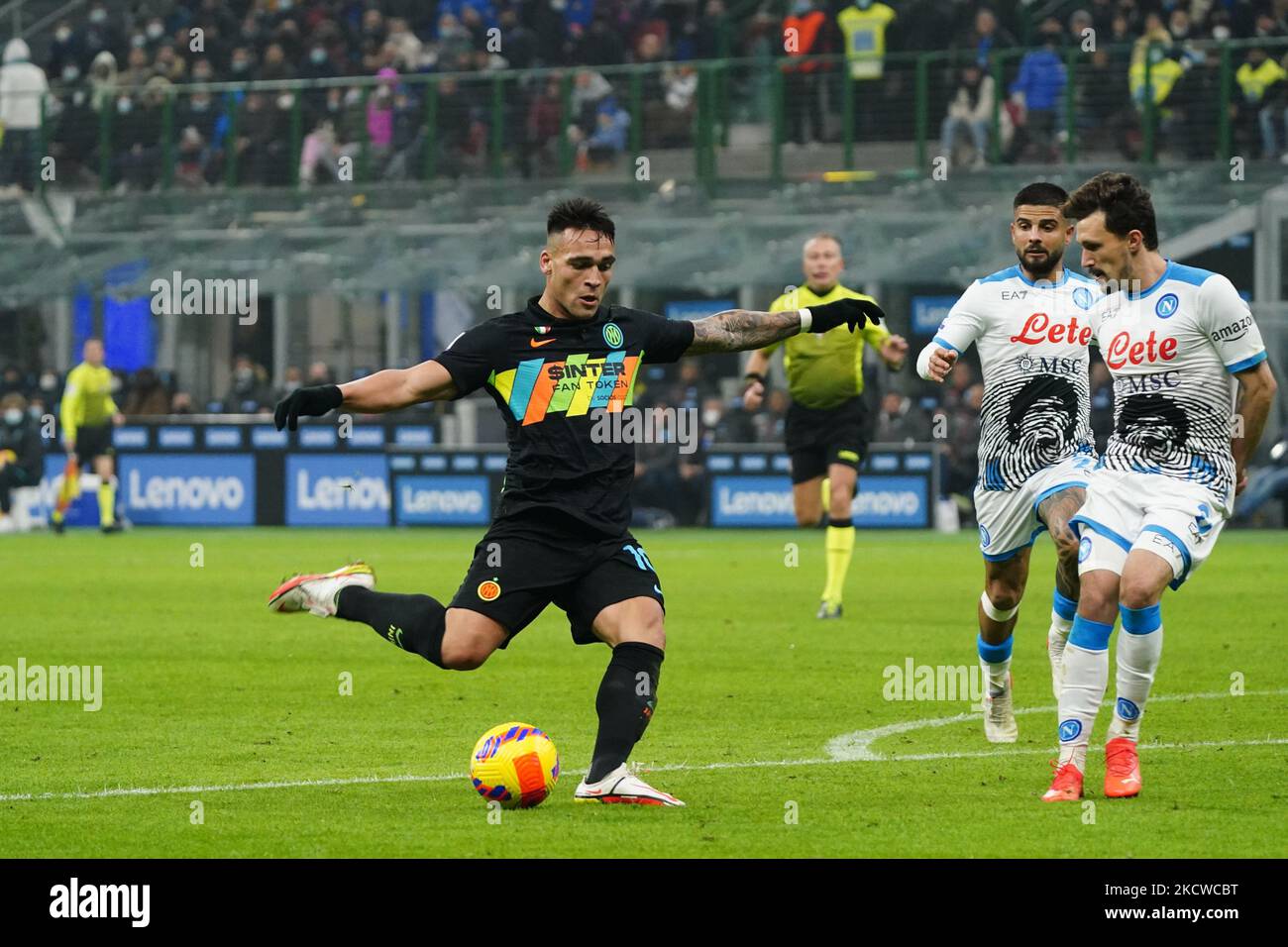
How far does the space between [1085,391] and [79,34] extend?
29722 mm

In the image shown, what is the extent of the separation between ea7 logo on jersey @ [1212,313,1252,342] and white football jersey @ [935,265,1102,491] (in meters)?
1.61

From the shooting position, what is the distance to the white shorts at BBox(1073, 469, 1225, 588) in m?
7.44

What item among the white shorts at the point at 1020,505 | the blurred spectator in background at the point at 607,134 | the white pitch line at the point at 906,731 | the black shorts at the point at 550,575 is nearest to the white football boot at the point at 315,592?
the black shorts at the point at 550,575

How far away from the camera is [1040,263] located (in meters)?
9.09

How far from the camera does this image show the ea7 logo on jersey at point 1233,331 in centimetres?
751

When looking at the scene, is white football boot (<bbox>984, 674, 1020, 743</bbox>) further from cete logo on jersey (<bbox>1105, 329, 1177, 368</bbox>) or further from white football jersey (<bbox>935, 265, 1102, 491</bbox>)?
cete logo on jersey (<bbox>1105, 329, 1177, 368</bbox>)

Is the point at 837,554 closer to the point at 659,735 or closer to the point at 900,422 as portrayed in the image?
the point at 659,735

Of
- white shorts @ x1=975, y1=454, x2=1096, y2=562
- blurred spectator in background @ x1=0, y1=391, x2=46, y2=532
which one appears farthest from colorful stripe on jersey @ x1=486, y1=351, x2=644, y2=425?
blurred spectator in background @ x1=0, y1=391, x2=46, y2=532

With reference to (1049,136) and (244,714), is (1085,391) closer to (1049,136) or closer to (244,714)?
(244,714)

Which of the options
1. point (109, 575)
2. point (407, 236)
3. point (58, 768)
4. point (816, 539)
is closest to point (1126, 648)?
point (58, 768)

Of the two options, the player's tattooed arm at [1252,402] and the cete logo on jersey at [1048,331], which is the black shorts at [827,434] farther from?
the player's tattooed arm at [1252,402]

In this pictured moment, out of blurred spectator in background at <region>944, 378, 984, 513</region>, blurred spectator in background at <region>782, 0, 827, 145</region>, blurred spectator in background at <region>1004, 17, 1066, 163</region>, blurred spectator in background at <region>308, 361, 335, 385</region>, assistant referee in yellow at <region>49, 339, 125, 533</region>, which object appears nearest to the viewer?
blurred spectator in background at <region>944, 378, 984, 513</region>

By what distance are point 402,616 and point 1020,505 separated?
284 centimetres

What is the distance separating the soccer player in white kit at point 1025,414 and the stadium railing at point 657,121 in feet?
58.3
